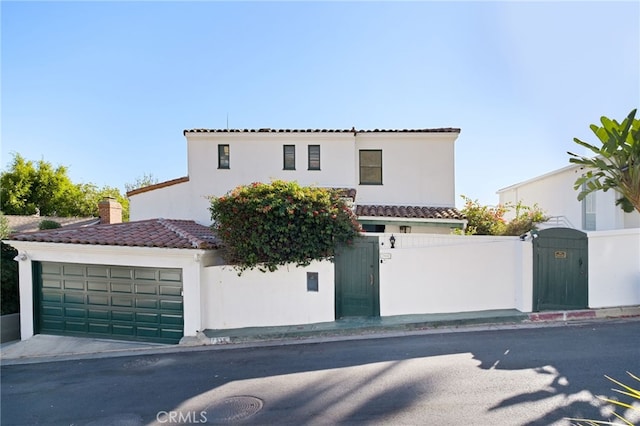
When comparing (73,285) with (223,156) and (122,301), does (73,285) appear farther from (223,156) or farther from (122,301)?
(223,156)

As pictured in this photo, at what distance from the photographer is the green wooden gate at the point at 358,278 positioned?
403 inches

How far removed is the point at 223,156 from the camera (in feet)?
51.9

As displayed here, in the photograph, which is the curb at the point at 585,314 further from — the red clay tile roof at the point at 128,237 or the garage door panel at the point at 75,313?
the garage door panel at the point at 75,313

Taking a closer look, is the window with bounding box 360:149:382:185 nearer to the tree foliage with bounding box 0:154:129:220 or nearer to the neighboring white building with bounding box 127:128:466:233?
the neighboring white building with bounding box 127:128:466:233

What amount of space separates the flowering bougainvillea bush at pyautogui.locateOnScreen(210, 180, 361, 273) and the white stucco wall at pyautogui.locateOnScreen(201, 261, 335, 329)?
1.08 feet

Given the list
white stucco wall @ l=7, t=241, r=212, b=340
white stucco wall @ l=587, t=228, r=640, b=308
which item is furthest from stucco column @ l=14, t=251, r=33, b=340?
white stucco wall @ l=587, t=228, r=640, b=308

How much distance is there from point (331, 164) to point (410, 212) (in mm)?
4057

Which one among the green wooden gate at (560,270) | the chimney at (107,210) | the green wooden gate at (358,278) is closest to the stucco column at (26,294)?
the chimney at (107,210)

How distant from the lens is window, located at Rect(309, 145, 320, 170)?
50.9 ft

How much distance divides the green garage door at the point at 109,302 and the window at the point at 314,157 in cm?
779

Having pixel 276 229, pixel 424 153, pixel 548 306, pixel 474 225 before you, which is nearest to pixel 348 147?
pixel 424 153

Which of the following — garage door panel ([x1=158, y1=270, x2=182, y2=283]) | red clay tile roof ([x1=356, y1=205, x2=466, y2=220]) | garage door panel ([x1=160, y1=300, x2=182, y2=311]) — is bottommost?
garage door panel ([x1=160, y1=300, x2=182, y2=311])

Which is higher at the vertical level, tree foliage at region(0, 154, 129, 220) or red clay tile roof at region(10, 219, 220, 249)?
tree foliage at region(0, 154, 129, 220)

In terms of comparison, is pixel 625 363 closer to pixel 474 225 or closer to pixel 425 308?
pixel 425 308
